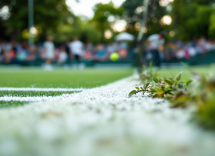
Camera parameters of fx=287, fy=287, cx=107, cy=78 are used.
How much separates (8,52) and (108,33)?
2948 centimetres

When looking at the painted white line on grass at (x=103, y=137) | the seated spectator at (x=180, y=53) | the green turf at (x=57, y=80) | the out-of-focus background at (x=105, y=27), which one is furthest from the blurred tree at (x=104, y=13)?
the painted white line on grass at (x=103, y=137)

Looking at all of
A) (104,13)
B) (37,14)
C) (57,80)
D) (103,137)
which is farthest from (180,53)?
(103,137)

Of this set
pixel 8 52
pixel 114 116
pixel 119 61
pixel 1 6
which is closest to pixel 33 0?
pixel 1 6

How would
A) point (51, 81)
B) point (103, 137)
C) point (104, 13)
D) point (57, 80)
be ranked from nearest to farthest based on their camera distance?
point (103, 137) < point (51, 81) < point (57, 80) < point (104, 13)

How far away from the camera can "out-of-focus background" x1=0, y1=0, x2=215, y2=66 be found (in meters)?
23.5

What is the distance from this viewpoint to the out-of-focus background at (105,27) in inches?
925

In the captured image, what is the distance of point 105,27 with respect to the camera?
138ft

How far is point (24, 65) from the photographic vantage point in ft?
78.7

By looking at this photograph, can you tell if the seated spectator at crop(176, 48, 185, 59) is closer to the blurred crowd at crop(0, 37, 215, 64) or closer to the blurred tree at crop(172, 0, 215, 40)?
the blurred crowd at crop(0, 37, 215, 64)

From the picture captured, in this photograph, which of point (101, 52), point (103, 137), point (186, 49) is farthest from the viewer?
point (101, 52)

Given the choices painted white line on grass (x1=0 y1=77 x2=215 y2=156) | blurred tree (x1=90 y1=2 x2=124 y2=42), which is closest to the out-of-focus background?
blurred tree (x1=90 y1=2 x2=124 y2=42)

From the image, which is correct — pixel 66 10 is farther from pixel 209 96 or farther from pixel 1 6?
pixel 209 96

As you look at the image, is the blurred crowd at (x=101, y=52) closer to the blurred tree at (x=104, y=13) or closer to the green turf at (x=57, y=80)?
the green turf at (x=57, y=80)

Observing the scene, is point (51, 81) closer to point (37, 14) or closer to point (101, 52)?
point (101, 52)
